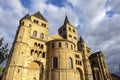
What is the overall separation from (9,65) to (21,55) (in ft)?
12.3

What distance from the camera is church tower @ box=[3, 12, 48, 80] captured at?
29881 millimetres

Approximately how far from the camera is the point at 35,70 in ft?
112

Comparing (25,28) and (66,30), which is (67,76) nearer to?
(25,28)

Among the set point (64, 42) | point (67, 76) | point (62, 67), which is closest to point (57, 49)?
point (64, 42)

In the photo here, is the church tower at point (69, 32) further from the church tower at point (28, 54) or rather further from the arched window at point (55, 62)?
the arched window at point (55, 62)

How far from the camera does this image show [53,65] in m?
35.8

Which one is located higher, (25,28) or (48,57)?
(25,28)

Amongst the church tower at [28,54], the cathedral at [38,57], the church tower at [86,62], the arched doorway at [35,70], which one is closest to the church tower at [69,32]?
the church tower at [86,62]

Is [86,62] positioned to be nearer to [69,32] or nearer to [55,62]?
[69,32]

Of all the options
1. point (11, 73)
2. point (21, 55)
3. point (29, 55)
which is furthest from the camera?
point (29, 55)

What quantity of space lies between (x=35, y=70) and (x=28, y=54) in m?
4.97

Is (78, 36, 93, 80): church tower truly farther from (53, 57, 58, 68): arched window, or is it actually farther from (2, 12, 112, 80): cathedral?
(53, 57, 58, 68): arched window

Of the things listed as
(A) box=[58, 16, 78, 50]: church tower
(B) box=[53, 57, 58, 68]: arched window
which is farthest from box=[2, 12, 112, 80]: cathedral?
(A) box=[58, 16, 78, 50]: church tower

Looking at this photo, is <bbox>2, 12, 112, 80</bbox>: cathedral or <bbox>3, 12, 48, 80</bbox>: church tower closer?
<bbox>3, 12, 48, 80</bbox>: church tower
